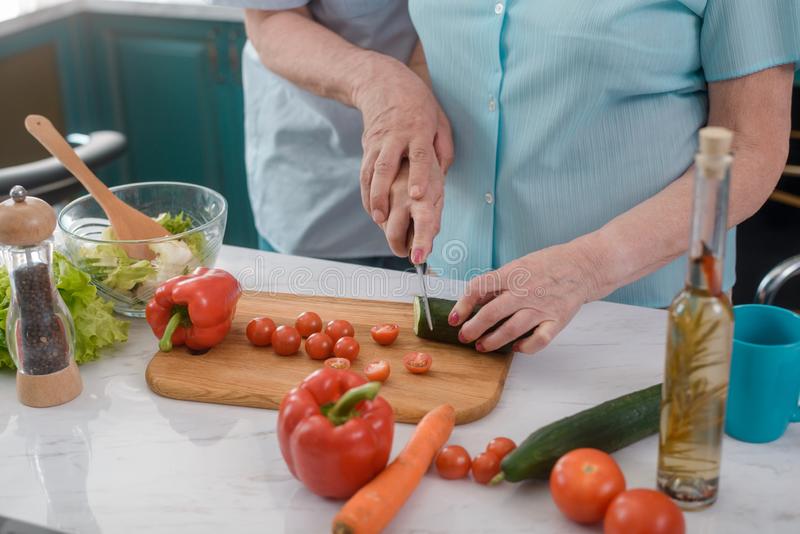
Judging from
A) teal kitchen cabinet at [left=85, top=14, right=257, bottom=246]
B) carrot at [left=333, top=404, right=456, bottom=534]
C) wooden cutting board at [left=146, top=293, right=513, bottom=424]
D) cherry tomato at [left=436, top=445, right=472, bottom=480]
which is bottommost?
teal kitchen cabinet at [left=85, top=14, right=257, bottom=246]

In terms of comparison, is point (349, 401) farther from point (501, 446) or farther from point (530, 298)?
point (530, 298)

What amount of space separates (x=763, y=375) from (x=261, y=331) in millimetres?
709

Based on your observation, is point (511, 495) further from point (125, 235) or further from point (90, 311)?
point (125, 235)

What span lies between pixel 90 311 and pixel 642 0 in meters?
0.96

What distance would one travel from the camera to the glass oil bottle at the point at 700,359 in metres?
0.91

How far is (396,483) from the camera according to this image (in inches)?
41.9

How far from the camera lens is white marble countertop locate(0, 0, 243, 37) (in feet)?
11.4

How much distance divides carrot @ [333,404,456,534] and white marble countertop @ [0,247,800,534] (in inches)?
1.3

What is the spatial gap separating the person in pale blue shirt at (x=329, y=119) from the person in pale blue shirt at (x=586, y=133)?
0.32 ft

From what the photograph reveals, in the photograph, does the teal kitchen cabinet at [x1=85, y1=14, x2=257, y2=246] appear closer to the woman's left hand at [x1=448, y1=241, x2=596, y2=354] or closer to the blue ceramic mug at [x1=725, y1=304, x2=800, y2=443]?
the woman's left hand at [x1=448, y1=241, x2=596, y2=354]

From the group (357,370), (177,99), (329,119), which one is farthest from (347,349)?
(177,99)

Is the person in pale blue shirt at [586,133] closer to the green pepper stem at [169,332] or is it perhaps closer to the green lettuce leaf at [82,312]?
the green pepper stem at [169,332]

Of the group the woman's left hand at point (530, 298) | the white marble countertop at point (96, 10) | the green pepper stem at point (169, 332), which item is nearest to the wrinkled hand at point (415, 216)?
the woman's left hand at point (530, 298)

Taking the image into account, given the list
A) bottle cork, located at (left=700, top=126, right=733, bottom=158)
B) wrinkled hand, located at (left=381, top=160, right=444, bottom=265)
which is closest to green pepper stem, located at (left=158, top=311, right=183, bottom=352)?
wrinkled hand, located at (left=381, top=160, right=444, bottom=265)
